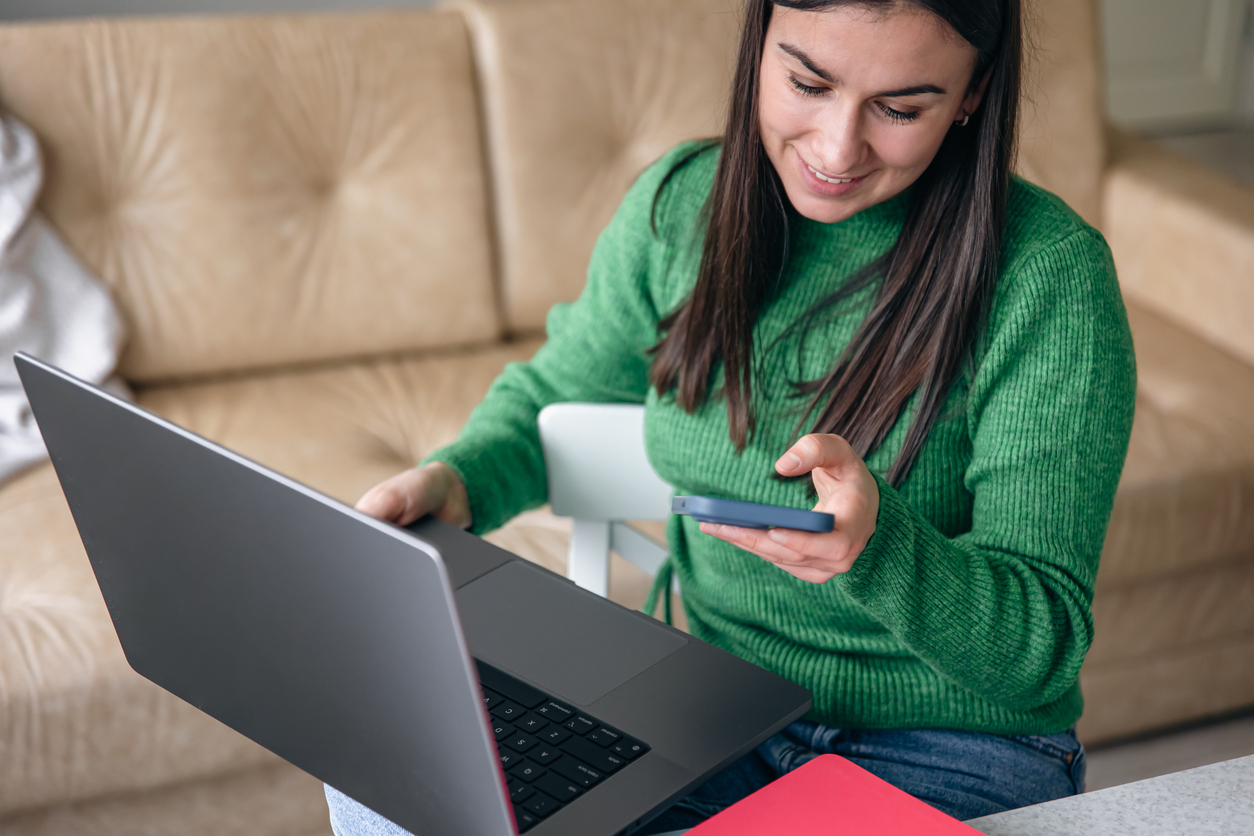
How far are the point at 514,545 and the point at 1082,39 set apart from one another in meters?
1.40

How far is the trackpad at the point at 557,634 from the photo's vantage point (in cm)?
76

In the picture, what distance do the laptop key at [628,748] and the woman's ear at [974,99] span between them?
518mm

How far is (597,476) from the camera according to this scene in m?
1.07

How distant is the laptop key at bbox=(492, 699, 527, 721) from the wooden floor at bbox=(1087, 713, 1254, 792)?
1.16 m

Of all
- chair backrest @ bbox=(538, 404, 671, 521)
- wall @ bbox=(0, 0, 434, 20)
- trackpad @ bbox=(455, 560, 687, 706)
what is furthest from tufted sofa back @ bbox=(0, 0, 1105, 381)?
trackpad @ bbox=(455, 560, 687, 706)

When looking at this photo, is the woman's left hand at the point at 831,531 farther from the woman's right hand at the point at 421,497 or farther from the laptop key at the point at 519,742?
the woman's right hand at the point at 421,497

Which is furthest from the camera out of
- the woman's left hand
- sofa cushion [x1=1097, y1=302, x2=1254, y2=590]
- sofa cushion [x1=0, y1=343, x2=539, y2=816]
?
sofa cushion [x1=1097, y1=302, x2=1254, y2=590]

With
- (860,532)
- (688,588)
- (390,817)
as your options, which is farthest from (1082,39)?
(390,817)

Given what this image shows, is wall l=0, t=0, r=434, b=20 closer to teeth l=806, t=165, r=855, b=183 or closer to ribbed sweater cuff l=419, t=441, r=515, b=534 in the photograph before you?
ribbed sweater cuff l=419, t=441, r=515, b=534

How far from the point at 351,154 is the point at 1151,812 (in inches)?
58.6

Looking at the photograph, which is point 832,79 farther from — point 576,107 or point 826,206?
point 576,107

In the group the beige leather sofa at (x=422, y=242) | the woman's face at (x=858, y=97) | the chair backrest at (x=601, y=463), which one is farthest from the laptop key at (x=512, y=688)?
the beige leather sofa at (x=422, y=242)

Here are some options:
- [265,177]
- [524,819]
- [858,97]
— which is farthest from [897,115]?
[265,177]

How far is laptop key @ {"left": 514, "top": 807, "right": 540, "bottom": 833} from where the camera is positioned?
631mm
